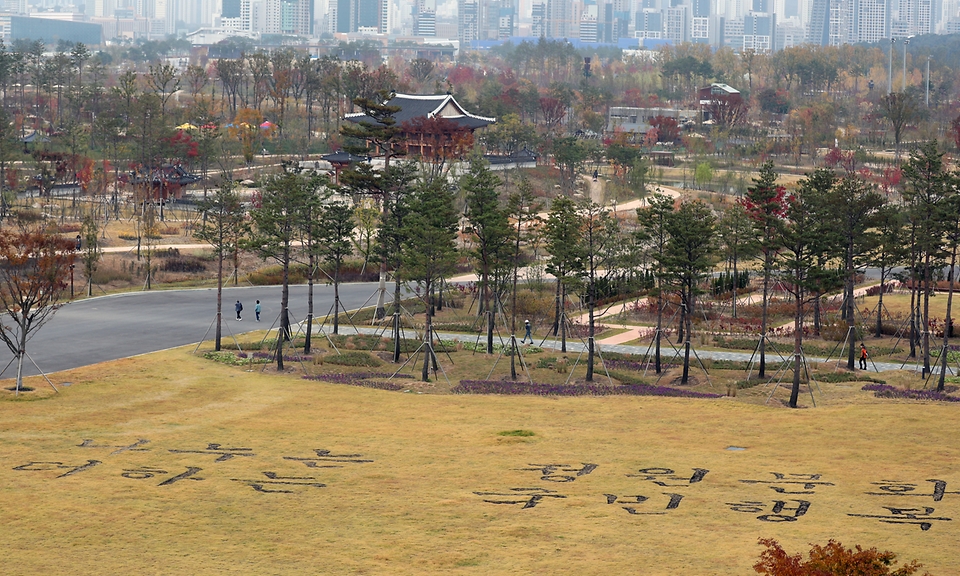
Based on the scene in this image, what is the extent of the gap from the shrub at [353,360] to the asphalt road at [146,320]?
5.62 metres

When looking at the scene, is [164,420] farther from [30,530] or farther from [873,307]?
[873,307]

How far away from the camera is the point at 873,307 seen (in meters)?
59.8

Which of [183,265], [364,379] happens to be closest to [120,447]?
[364,379]

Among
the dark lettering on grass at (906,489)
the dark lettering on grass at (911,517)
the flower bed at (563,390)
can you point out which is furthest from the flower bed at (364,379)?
the dark lettering on grass at (911,517)

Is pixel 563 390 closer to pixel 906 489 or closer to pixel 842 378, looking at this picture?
pixel 842 378

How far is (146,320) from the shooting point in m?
54.2

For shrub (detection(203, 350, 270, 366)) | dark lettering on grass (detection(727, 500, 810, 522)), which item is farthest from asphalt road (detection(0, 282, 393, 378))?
dark lettering on grass (detection(727, 500, 810, 522))

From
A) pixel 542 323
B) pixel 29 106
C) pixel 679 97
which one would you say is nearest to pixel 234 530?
pixel 542 323

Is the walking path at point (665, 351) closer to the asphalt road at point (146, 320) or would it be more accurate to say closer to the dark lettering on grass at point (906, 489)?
the asphalt road at point (146, 320)

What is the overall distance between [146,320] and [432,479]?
28.6m

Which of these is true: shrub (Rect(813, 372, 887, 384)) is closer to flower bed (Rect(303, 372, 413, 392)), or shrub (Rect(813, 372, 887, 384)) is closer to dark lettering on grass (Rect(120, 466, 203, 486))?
flower bed (Rect(303, 372, 413, 392))

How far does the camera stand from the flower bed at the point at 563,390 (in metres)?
42.2

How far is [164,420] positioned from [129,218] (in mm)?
50866

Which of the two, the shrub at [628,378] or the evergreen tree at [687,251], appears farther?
the evergreen tree at [687,251]
